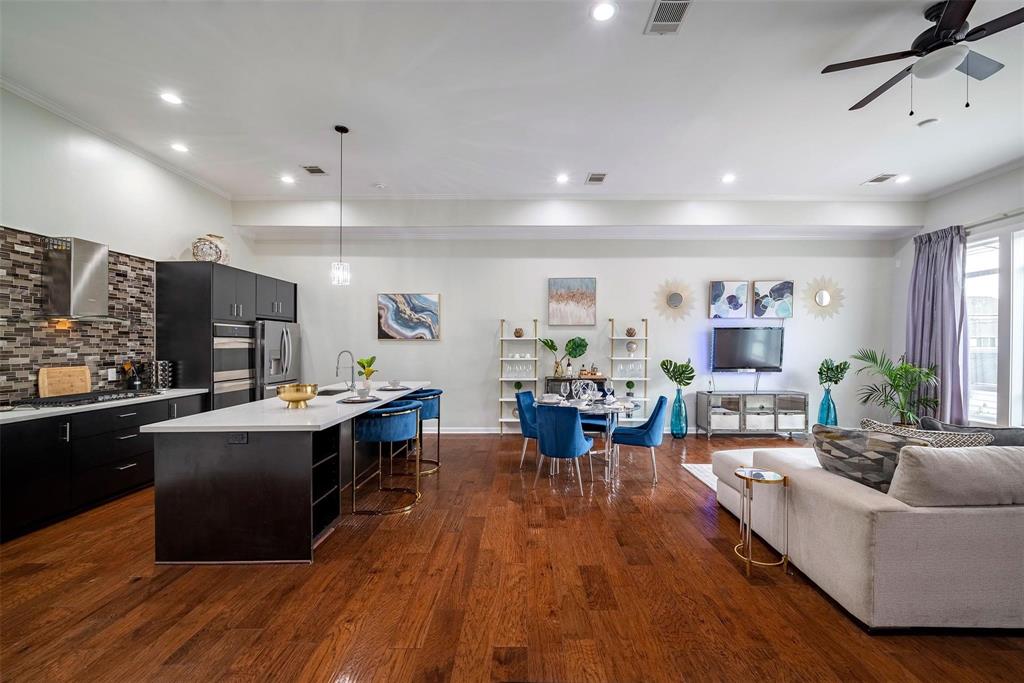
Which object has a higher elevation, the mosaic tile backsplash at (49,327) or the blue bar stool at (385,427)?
the mosaic tile backsplash at (49,327)

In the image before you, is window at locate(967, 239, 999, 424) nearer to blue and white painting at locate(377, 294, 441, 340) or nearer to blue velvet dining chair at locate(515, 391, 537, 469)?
blue velvet dining chair at locate(515, 391, 537, 469)

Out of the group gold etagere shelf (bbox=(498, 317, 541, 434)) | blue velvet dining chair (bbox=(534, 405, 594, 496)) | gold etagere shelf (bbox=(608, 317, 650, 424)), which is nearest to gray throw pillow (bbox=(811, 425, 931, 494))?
blue velvet dining chair (bbox=(534, 405, 594, 496))

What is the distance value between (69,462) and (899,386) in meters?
8.74

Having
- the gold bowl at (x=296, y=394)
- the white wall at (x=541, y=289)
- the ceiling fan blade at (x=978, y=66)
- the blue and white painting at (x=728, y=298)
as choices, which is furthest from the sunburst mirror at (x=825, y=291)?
the gold bowl at (x=296, y=394)

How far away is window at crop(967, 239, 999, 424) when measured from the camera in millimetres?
4941

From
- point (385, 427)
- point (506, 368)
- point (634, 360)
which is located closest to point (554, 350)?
point (506, 368)

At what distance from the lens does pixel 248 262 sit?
20.6ft

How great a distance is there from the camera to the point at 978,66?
9.34ft

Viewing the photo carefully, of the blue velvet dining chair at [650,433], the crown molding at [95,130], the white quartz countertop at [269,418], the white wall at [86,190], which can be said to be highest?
the crown molding at [95,130]

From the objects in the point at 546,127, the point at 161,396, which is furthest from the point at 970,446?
the point at 161,396

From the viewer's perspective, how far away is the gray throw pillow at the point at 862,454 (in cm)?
214

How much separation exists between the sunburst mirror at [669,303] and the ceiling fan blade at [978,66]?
11.9 ft

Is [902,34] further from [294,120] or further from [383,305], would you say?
[383,305]

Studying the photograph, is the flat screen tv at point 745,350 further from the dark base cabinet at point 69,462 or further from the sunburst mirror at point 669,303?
the dark base cabinet at point 69,462
